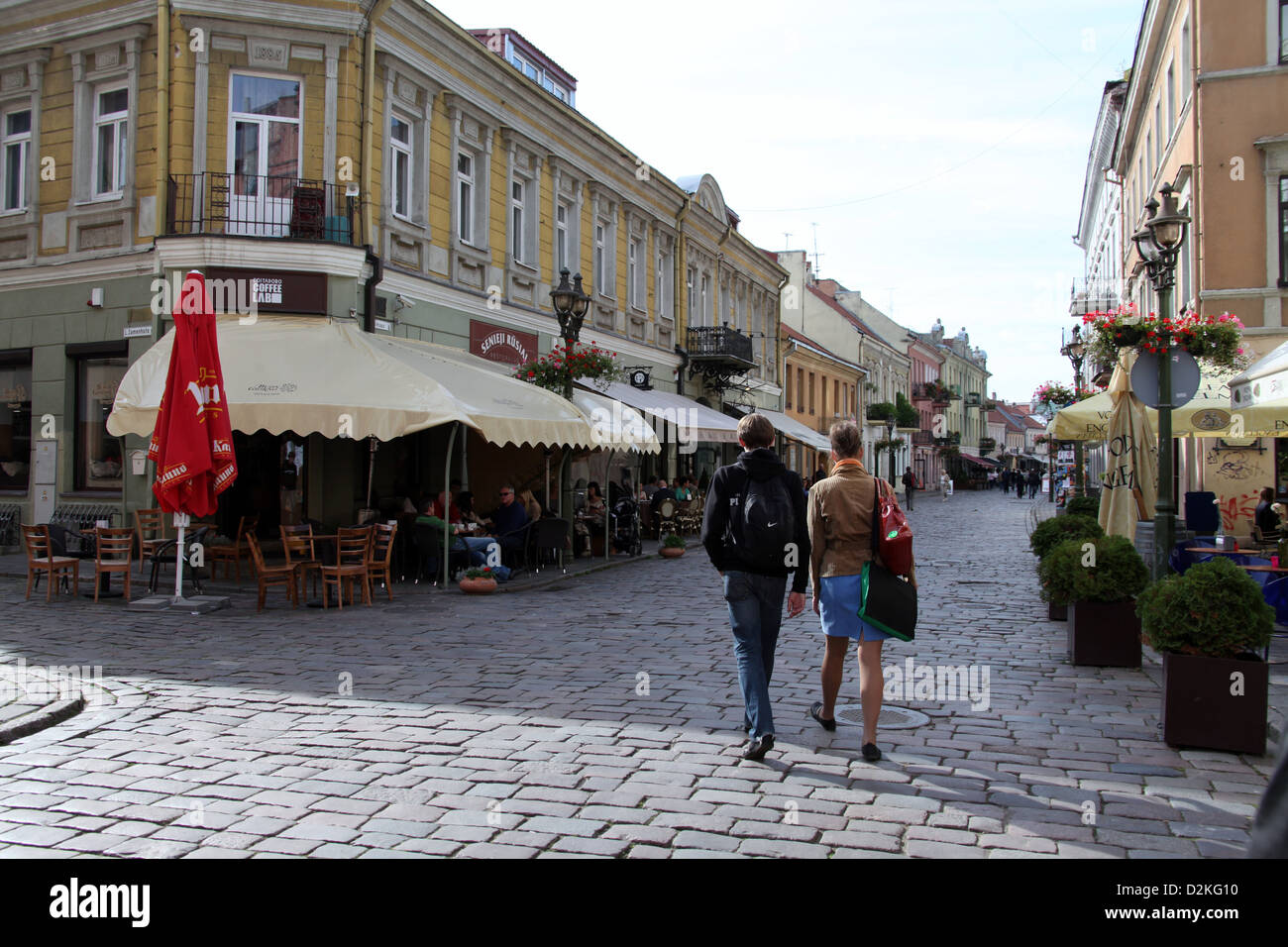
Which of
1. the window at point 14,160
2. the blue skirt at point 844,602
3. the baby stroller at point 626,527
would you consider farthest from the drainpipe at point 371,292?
the blue skirt at point 844,602

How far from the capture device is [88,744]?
5.61 meters

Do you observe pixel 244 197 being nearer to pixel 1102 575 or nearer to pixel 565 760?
pixel 565 760

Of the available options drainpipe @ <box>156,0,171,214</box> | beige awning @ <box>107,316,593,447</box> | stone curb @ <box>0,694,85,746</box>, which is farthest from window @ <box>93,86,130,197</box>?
stone curb @ <box>0,694,85,746</box>

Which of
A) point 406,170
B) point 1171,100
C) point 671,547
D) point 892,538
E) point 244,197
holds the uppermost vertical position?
point 1171,100

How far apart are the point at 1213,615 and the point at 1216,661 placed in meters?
0.25

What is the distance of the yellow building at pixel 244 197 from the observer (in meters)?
14.1

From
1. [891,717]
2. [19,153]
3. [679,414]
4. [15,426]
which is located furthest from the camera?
[679,414]

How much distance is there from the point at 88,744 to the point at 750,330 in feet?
104

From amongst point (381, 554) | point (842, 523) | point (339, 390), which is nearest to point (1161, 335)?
point (842, 523)

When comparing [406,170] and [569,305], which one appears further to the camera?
[406,170]

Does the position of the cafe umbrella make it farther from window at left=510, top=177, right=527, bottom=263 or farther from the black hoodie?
window at left=510, top=177, right=527, bottom=263

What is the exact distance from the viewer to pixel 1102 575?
7.73 metres

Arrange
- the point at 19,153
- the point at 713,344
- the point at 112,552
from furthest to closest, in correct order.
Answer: the point at 713,344 → the point at 19,153 → the point at 112,552

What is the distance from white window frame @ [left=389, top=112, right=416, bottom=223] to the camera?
15.8 m
